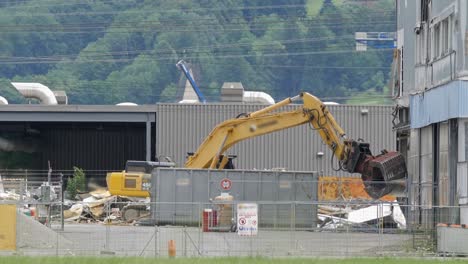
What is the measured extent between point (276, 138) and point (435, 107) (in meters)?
32.6

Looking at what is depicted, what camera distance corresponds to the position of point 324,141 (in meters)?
54.4

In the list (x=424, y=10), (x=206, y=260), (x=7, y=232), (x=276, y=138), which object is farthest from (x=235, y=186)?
(x=206, y=260)

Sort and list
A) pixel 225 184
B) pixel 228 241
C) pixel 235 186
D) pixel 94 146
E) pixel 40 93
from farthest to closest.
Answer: pixel 40 93, pixel 94 146, pixel 235 186, pixel 225 184, pixel 228 241

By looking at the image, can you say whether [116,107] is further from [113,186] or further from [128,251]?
[128,251]

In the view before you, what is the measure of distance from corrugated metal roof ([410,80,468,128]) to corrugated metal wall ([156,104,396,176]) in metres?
27.5

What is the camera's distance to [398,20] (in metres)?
55.6

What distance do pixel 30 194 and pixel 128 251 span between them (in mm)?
24639

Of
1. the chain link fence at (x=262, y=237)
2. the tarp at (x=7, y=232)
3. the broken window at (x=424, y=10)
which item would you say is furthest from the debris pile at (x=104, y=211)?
the tarp at (x=7, y=232)

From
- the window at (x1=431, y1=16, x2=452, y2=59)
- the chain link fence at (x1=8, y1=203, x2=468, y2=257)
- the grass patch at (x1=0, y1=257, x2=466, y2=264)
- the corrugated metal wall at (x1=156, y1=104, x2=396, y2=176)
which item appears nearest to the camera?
the grass patch at (x1=0, y1=257, x2=466, y2=264)

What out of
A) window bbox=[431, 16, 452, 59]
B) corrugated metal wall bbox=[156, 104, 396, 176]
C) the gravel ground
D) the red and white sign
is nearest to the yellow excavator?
the red and white sign

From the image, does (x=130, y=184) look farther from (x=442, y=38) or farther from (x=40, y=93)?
(x=40, y=93)

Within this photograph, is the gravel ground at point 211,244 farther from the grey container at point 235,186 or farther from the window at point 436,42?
the grey container at point 235,186

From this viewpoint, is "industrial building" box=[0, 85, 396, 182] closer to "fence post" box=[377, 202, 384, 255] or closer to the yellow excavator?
the yellow excavator

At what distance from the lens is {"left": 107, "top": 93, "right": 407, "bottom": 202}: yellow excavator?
1993 inches
